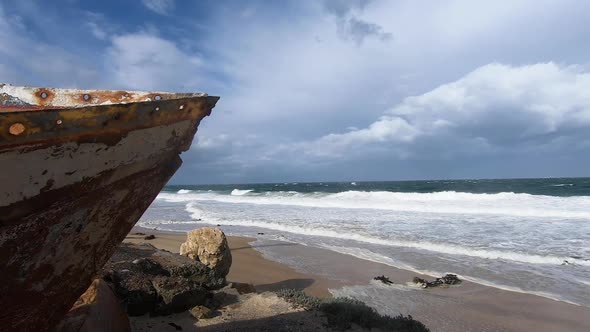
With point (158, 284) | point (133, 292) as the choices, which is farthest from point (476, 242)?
point (133, 292)

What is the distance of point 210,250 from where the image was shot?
23.4 feet

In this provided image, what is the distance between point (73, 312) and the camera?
3498mm

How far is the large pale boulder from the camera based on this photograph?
7.10m

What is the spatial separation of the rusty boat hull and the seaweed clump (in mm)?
3150

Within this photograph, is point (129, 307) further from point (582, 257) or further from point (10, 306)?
point (582, 257)

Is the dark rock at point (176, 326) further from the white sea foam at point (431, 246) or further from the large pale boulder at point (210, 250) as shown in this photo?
the white sea foam at point (431, 246)

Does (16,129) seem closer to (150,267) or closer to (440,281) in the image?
(150,267)

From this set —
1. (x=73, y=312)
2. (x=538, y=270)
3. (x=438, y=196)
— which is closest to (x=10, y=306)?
(x=73, y=312)

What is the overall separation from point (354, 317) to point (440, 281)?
3478 mm

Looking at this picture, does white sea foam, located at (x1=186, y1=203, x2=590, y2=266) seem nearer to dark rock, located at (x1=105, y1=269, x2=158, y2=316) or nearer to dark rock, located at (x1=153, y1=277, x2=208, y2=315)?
dark rock, located at (x1=153, y1=277, x2=208, y2=315)

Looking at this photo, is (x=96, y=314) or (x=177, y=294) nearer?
(x=96, y=314)

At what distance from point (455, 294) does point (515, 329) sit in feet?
5.19

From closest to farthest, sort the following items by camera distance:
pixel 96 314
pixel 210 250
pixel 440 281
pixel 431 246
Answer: pixel 96 314 < pixel 210 250 < pixel 440 281 < pixel 431 246

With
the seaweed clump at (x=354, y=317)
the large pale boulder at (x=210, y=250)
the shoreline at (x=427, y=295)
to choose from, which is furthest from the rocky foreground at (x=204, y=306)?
the shoreline at (x=427, y=295)
